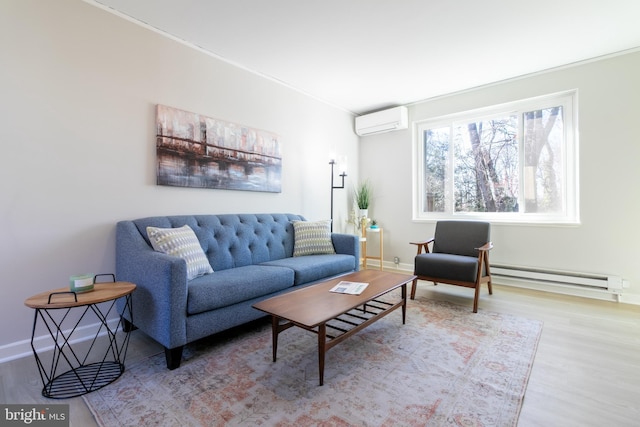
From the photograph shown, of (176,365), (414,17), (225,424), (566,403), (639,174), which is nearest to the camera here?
(225,424)

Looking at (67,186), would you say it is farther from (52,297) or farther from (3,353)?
(3,353)

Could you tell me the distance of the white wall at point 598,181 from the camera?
9.47ft

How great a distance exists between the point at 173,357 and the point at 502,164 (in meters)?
4.13

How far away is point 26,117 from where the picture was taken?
6.25 ft

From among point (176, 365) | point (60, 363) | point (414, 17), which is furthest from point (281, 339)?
point (414, 17)

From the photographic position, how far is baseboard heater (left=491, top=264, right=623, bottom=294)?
2.95 metres

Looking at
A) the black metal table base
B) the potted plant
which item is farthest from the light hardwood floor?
the potted plant

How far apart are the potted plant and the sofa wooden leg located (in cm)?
327

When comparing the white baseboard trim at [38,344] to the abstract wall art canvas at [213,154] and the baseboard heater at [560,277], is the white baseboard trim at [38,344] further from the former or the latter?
the baseboard heater at [560,277]

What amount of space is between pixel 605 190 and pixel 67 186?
4.90 m

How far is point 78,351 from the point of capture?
76.7 inches

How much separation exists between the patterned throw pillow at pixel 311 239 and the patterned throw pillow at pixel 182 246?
3.78 feet

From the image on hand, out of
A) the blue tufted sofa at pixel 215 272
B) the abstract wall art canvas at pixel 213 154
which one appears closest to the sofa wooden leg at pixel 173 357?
the blue tufted sofa at pixel 215 272

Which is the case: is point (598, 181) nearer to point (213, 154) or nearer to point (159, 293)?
point (213, 154)
